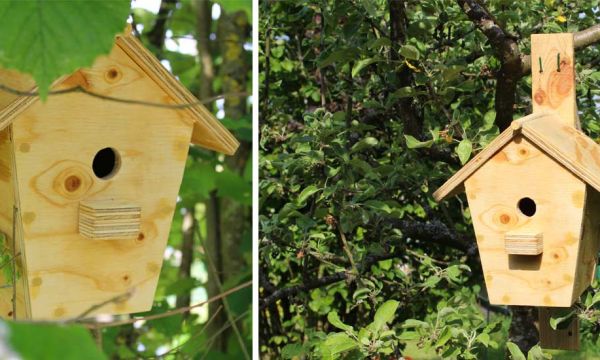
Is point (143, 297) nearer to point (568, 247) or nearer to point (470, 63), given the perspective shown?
point (568, 247)

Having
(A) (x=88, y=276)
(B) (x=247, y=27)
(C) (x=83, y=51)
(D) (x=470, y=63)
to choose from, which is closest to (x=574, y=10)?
(D) (x=470, y=63)

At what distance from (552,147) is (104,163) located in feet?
2.36

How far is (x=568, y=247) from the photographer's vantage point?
1.48 m

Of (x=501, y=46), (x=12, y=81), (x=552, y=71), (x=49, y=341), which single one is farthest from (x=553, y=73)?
(x=49, y=341)

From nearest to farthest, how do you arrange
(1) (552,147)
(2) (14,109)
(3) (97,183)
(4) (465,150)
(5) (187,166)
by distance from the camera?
(2) (14,109) → (3) (97,183) → (1) (552,147) → (4) (465,150) → (5) (187,166)

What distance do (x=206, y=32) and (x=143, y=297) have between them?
123cm

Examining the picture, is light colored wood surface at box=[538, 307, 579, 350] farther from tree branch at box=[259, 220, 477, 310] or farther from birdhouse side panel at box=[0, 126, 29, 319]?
birdhouse side panel at box=[0, 126, 29, 319]

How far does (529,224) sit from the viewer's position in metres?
1.49

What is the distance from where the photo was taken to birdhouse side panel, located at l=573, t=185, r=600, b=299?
1549mm

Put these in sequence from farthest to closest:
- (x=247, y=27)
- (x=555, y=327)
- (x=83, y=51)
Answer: (x=247, y=27) < (x=555, y=327) < (x=83, y=51)

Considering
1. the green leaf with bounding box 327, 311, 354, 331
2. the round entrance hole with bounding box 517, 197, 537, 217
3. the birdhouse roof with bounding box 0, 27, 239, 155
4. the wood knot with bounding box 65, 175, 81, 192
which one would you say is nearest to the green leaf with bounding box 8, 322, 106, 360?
the birdhouse roof with bounding box 0, 27, 239, 155

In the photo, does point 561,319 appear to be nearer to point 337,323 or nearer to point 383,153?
point 337,323

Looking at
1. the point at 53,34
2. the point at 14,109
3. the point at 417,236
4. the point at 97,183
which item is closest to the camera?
the point at 53,34

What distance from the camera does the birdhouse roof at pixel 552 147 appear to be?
145cm
